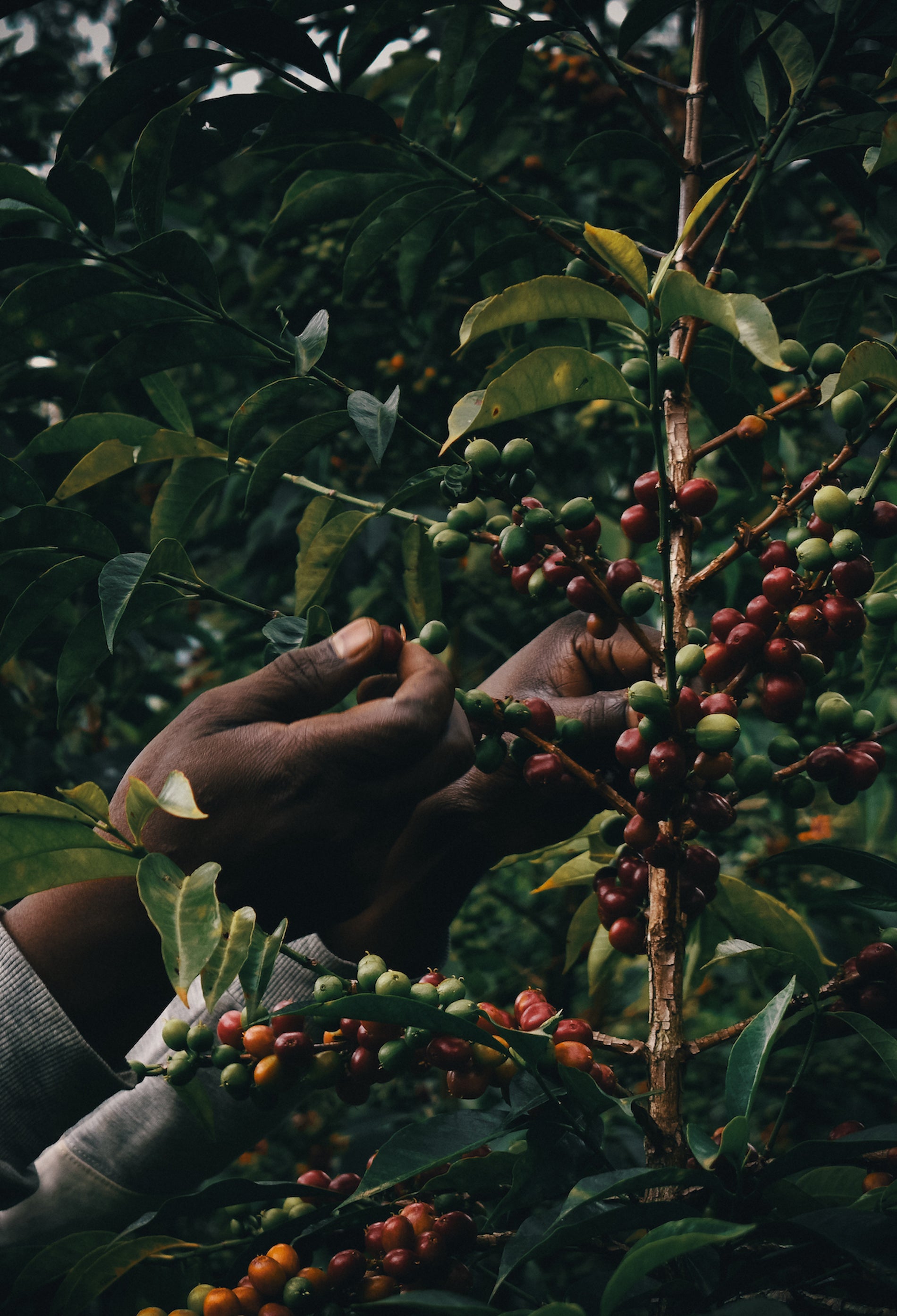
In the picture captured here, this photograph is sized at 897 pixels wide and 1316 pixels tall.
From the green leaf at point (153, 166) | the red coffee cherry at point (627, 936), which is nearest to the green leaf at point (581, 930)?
the red coffee cherry at point (627, 936)

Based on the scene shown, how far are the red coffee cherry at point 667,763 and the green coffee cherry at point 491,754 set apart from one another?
0.49 ft

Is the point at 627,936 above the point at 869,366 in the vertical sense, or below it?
below

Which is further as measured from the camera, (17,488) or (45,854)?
(17,488)

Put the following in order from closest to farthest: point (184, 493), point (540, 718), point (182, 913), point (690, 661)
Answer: point (182, 913)
point (690, 661)
point (540, 718)
point (184, 493)

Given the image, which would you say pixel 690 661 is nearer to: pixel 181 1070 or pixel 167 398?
pixel 181 1070

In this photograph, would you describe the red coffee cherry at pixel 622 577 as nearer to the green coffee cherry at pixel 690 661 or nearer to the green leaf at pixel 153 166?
the green coffee cherry at pixel 690 661

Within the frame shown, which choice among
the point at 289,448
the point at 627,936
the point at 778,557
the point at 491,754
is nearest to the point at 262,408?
Result: the point at 289,448

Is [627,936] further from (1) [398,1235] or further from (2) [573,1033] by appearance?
(1) [398,1235]

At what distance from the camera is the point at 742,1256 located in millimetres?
719

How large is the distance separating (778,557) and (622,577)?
0.46 ft

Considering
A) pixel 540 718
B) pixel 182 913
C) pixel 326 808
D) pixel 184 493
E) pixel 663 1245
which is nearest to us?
pixel 663 1245

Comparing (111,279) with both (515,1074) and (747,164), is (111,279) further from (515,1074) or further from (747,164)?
(515,1074)

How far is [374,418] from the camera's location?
851mm

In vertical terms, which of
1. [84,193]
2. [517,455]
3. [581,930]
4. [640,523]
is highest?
[84,193]
